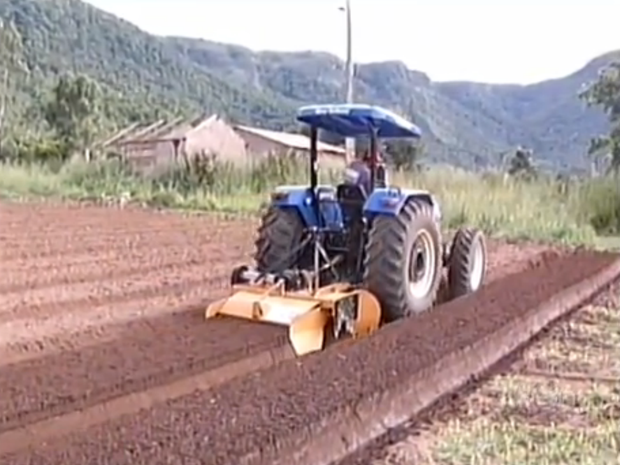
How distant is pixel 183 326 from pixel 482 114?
6133cm

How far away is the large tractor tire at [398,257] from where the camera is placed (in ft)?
27.2

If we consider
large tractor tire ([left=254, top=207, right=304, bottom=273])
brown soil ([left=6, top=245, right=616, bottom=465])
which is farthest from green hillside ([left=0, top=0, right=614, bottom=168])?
brown soil ([left=6, top=245, right=616, bottom=465])

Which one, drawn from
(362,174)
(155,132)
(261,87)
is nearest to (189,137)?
(155,132)

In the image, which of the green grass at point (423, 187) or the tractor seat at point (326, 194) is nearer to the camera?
the tractor seat at point (326, 194)

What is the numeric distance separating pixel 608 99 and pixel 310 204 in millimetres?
32107

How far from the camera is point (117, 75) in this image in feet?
241

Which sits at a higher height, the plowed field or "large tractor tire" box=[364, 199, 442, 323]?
"large tractor tire" box=[364, 199, 442, 323]

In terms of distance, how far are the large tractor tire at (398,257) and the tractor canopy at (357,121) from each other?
63cm

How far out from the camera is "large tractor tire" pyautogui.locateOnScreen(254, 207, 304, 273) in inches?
352

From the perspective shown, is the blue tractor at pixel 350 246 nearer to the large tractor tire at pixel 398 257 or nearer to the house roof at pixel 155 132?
the large tractor tire at pixel 398 257

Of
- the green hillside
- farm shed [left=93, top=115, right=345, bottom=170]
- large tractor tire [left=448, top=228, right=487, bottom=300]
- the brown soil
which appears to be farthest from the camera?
the green hillside

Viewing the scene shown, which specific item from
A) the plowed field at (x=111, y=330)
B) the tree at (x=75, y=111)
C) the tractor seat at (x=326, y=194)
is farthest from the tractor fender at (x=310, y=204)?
the tree at (x=75, y=111)

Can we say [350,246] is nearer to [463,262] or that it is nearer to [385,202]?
[385,202]

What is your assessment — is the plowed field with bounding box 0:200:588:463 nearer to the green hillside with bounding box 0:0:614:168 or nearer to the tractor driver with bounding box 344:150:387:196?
the tractor driver with bounding box 344:150:387:196
